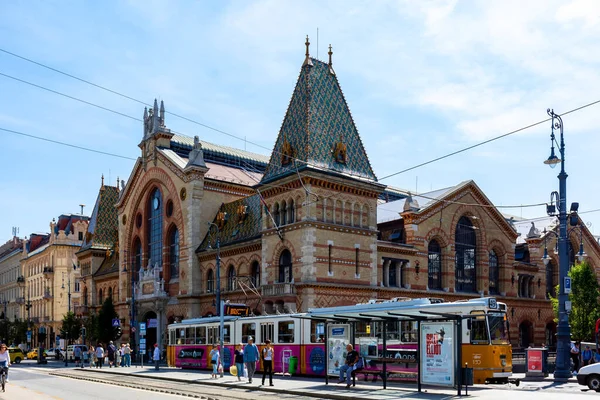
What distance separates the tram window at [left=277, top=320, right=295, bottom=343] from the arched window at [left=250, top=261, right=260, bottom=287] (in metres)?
13.5

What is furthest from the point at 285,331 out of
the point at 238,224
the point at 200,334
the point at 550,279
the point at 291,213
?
the point at 550,279

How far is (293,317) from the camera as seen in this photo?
30.4m

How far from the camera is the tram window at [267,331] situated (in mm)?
32938

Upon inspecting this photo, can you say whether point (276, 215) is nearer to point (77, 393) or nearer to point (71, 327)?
point (77, 393)

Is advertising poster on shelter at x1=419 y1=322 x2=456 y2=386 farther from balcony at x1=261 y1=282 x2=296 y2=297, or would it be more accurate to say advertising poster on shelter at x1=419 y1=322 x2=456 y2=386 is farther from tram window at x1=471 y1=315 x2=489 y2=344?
balcony at x1=261 y1=282 x2=296 y2=297

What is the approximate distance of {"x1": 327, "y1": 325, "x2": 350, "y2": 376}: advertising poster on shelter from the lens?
2591 centimetres

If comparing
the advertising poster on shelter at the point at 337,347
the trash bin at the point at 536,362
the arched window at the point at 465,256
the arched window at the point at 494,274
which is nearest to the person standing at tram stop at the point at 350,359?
the advertising poster on shelter at the point at 337,347

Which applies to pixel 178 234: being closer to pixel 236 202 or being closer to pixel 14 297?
pixel 236 202

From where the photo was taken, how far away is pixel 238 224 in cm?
4978

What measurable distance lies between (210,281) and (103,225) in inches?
1009

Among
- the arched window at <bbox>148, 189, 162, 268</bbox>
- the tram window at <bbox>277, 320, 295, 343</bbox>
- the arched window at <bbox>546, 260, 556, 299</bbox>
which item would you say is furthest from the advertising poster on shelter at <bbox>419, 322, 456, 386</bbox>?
the arched window at <bbox>546, 260, 556, 299</bbox>

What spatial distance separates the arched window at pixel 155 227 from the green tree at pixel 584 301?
1195 inches

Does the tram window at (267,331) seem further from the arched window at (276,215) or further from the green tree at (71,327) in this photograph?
the green tree at (71,327)

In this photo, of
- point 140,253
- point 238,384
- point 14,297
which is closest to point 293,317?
point 238,384
